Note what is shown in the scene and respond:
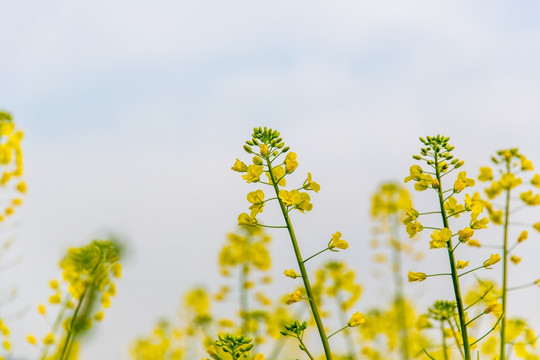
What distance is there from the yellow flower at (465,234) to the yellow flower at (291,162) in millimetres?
937

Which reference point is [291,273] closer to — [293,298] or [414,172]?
[293,298]

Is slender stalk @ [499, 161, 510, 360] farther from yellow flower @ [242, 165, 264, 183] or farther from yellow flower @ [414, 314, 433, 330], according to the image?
yellow flower @ [242, 165, 264, 183]

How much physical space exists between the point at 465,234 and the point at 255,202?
3.68 feet

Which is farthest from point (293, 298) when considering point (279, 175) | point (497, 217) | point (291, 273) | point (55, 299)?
point (55, 299)

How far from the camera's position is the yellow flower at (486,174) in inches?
133

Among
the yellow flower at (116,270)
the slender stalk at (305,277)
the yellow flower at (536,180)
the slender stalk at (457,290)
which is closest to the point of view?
the slender stalk at (305,277)

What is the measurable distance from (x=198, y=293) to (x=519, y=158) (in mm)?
5648

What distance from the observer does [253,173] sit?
3.01 m

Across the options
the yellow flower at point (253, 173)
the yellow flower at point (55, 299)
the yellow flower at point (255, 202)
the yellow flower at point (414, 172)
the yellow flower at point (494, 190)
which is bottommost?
the yellow flower at point (55, 299)

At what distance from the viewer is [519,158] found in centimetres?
337

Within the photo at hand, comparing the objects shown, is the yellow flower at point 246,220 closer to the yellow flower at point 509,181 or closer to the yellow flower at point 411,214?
the yellow flower at point 411,214

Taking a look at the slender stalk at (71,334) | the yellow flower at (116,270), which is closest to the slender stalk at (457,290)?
the slender stalk at (71,334)

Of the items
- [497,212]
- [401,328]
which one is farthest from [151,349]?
[497,212]

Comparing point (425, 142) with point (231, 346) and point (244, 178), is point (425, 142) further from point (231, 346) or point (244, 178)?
point (231, 346)
